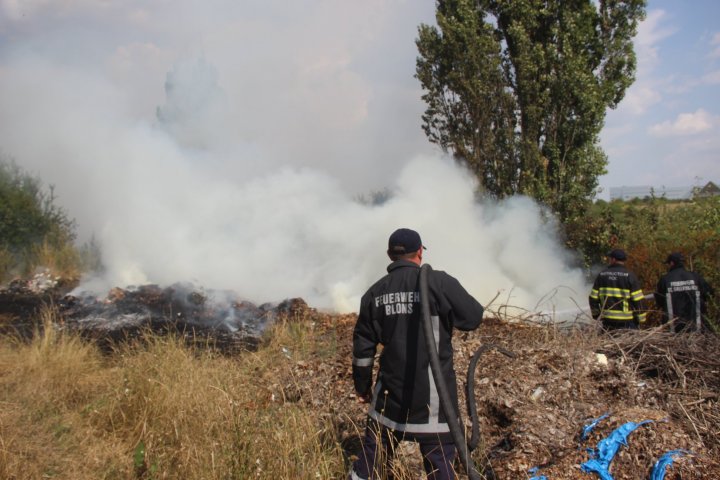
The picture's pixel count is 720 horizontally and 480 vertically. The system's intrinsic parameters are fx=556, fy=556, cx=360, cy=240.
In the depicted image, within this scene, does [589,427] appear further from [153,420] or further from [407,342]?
[153,420]

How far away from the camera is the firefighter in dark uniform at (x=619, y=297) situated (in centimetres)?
654

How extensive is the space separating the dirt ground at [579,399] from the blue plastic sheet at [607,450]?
1.2 inches

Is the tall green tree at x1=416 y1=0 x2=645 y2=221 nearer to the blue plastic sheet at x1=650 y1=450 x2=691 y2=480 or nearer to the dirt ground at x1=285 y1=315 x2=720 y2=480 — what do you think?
the dirt ground at x1=285 y1=315 x2=720 y2=480

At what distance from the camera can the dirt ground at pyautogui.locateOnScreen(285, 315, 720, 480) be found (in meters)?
3.24

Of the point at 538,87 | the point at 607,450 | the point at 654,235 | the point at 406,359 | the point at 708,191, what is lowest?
the point at 607,450

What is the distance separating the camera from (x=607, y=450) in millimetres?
3197

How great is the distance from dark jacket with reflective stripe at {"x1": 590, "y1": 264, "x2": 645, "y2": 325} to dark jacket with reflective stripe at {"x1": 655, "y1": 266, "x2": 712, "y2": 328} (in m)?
0.44

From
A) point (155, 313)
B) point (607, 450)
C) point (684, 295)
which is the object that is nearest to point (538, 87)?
point (684, 295)

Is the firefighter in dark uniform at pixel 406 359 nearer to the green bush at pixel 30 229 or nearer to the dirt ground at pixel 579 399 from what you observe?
the dirt ground at pixel 579 399

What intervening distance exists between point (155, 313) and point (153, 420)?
594cm

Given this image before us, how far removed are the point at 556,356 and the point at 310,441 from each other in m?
2.34

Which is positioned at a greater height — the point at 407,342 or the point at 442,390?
the point at 407,342

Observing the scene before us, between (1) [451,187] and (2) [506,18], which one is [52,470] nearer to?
(1) [451,187]

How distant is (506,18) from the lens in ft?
42.7
